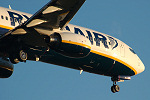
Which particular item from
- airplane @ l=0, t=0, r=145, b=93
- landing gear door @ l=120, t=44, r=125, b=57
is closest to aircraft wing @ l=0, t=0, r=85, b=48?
airplane @ l=0, t=0, r=145, b=93

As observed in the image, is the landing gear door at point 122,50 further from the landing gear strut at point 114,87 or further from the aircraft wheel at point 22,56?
the aircraft wheel at point 22,56

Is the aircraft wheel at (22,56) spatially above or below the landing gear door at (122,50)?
below

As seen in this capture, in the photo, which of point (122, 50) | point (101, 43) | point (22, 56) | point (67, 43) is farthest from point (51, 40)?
point (122, 50)

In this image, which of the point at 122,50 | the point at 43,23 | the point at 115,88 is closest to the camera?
the point at 43,23

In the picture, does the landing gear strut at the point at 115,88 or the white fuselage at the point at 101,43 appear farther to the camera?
the landing gear strut at the point at 115,88

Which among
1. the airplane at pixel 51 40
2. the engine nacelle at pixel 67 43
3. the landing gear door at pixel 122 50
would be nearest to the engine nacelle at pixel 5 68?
the airplane at pixel 51 40

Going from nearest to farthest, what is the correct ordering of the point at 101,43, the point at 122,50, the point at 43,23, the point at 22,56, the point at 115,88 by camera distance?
the point at 43,23 → the point at 22,56 → the point at 101,43 → the point at 122,50 → the point at 115,88

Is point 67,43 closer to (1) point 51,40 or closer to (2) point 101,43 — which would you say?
(1) point 51,40

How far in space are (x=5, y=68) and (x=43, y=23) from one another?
7462mm

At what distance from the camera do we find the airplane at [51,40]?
21.2 m

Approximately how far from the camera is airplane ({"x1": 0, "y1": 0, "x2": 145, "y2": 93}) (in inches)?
836

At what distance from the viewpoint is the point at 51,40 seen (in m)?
21.8

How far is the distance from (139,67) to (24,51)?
41.8ft

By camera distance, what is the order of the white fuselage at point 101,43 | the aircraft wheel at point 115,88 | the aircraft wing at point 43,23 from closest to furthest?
the aircraft wing at point 43,23
the white fuselage at point 101,43
the aircraft wheel at point 115,88
